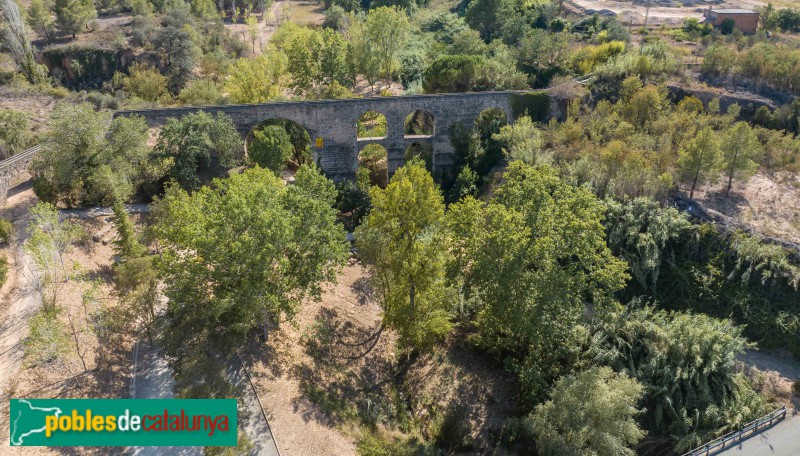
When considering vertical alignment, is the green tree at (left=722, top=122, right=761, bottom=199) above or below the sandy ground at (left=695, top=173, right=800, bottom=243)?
above

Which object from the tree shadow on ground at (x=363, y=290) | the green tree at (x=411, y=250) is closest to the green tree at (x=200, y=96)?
the tree shadow on ground at (x=363, y=290)

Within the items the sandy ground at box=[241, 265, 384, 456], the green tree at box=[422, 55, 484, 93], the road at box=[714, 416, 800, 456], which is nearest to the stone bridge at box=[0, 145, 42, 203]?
the sandy ground at box=[241, 265, 384, 456]

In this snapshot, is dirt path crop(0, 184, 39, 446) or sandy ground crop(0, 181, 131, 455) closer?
dirt path crop(0, 184, 39, 446)

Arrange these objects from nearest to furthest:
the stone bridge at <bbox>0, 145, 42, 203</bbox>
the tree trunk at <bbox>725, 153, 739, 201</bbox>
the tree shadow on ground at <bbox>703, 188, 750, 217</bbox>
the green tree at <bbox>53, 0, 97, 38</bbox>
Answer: the stone bridge at <bbox>0, 145, 42, 203</bbox>
the tree shadow on ground at <bbox>703, 188, 750, 217</bbox>
the tree trunk at <bbox>725, 153, 739, 201</bbox>
the green tree at <bbox>53, 0, 97, 38</bbox>

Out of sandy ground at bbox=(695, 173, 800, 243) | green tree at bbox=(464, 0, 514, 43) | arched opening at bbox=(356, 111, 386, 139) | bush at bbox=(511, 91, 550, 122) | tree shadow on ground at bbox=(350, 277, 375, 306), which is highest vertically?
green tree at bbox=(464, 0, 514, 43)

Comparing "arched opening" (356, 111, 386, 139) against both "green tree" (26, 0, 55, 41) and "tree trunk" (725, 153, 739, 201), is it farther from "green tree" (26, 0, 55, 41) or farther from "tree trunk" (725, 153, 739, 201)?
"green tree" (26, 0, 55, 41)

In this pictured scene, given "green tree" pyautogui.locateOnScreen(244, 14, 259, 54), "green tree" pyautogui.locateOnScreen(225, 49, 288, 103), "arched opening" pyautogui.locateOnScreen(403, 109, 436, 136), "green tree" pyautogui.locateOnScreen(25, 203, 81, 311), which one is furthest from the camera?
"green tree" pyautogui.locateOnScreen(244, 14, 259, 54)

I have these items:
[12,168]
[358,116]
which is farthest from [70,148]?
[358,116]
